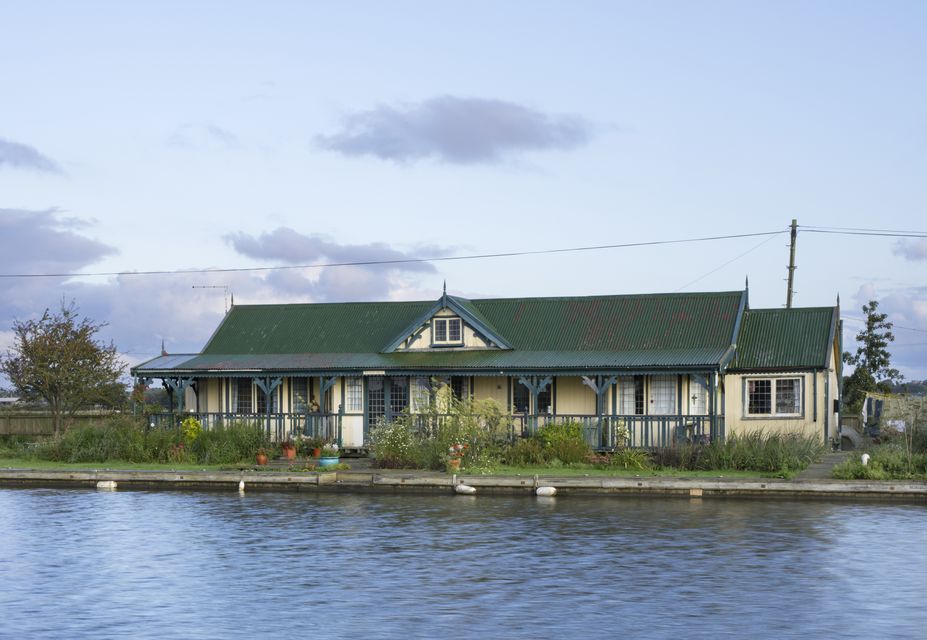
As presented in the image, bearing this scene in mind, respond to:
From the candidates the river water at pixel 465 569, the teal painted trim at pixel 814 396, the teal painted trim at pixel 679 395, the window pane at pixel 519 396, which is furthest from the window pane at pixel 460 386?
the river water at pixel 465 569

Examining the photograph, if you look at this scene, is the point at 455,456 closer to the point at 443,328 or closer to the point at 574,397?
the point at 574,397

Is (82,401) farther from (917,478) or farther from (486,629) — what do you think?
(486,629)

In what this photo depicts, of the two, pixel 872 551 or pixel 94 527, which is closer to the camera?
pixel 872 551

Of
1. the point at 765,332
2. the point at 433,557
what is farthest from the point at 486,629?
the point at 765,332

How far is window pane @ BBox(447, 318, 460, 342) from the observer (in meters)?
40.1

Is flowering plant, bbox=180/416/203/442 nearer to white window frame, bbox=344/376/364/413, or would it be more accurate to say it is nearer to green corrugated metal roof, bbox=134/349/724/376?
green corrugated metal roof, bbox=134/349/724/376

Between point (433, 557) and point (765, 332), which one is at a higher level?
point (765, 332)

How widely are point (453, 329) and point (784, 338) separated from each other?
1079 cm

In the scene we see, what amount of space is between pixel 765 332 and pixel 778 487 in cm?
1205

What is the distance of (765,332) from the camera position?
3912cm

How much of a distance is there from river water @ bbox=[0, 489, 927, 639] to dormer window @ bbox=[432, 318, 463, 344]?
41.7 feet

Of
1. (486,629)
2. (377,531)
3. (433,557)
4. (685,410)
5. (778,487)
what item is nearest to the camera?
(486,629)

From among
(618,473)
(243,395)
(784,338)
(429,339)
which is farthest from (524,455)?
(243,395)

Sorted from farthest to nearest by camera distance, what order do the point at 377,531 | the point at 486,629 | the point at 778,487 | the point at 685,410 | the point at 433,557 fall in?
the point at 685,410, the point at 778,487, the point at 377,531, the point at 433,557, the point at 486,629
